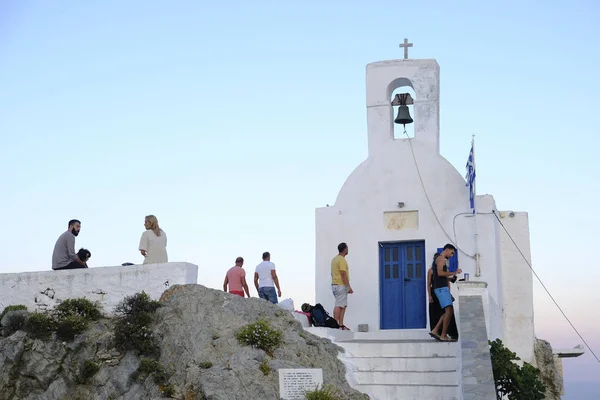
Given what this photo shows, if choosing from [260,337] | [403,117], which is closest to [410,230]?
[403,117]

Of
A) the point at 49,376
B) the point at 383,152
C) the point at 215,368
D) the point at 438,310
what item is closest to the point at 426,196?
the point at 383,152

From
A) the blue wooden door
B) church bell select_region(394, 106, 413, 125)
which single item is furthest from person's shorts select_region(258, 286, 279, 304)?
church bell select_region(394, 106, 413, 125)

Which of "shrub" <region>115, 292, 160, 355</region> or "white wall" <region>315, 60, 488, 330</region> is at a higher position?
"white wall" <region>315, 60, 488, 330</region>

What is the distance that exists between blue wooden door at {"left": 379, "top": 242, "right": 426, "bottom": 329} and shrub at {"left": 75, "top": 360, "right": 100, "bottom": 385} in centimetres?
755

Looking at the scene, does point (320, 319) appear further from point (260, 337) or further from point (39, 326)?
point (39, 326)

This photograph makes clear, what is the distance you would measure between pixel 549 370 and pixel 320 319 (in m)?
7.92

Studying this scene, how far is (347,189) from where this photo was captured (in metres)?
22.0

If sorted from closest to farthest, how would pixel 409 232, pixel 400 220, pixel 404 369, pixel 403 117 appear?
pixel 404 369
pixel 409 232
pixel 400 220
pixel 403 117

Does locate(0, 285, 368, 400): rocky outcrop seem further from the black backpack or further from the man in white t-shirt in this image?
the man in white t-shirt

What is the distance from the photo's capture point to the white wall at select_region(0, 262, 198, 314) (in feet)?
56.0

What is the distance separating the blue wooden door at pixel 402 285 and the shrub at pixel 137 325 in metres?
6.50

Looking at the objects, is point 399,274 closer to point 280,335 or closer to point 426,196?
point 426,196

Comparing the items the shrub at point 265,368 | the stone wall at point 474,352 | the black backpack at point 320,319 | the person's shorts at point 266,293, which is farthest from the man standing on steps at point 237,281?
the stone wall at point 474,352

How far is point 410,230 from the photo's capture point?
21266mm
